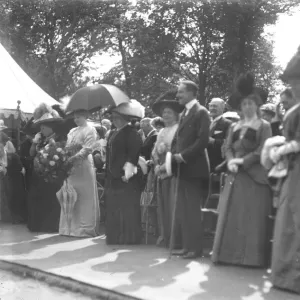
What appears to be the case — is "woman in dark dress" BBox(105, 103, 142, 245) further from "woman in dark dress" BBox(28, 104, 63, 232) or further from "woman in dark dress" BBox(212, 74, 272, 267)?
"woman in dark dress" BBox(212, 74, 272, 267)

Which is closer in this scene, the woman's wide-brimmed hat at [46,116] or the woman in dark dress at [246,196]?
the woman in dark dress at [246,196]

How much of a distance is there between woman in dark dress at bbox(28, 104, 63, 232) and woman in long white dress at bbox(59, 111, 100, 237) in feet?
1.38

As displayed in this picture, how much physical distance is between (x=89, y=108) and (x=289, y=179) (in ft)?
13.0

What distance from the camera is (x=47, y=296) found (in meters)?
5.34

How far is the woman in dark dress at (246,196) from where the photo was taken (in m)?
6.20

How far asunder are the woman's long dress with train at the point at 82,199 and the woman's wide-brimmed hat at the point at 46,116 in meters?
0.55

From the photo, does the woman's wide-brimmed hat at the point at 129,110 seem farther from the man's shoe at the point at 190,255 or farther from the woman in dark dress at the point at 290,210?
the woman in dark dress at the point at 290,210

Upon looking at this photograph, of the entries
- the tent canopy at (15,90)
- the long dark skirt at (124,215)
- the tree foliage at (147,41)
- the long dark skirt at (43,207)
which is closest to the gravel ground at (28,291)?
the long dark skirt at (124,215)

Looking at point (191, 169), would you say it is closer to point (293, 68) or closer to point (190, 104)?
point (190, 104)

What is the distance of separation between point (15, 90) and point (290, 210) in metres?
8.82

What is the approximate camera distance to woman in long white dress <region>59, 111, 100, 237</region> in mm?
8781

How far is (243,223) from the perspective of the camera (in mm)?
6266

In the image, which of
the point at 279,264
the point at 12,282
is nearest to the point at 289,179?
the point at 279,264

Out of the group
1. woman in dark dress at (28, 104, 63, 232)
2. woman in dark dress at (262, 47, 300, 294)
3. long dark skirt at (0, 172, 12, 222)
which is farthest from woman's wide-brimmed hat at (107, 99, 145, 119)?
long dark skirt at (0, 172, 12, 222)
